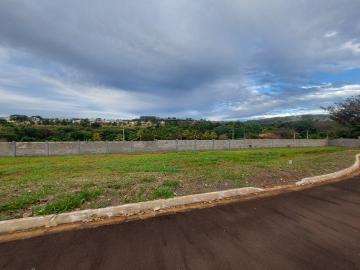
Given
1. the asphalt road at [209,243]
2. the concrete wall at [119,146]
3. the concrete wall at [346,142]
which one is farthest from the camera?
the concrete wall at [346,142]

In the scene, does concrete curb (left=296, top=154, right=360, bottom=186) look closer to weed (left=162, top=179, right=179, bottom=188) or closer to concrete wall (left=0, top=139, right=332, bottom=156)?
weed (left=162, top=179, right=179, bottom=188)

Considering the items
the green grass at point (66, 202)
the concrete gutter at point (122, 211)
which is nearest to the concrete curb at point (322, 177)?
the concrete gutter at point (122, 211)

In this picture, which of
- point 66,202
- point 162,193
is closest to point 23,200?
point 66,202

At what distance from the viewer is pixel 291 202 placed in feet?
→ 18.4

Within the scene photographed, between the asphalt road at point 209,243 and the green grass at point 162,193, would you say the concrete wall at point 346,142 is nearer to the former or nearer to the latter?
the asphalt road at point 209,243

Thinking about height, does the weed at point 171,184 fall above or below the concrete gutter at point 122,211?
above

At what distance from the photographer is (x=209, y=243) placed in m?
3.50

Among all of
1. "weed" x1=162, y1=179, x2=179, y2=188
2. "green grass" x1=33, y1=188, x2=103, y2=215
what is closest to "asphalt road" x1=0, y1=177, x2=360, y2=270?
"green grass" x1=33, y1=188, x2=103, y2=215

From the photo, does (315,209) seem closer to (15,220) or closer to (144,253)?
(144,253)

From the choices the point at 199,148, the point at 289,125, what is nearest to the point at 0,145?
the point at 199,148

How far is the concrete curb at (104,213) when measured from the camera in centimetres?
421

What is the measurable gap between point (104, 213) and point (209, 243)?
→ 7.39 ft

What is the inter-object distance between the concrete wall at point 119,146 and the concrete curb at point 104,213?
25.6 metres

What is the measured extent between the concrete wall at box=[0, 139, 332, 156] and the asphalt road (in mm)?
26343
